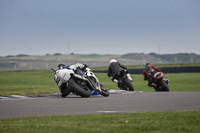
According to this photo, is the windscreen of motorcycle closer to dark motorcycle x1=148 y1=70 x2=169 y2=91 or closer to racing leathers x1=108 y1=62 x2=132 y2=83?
racing leathers x1=108 y1=62 x2=132 y2=83

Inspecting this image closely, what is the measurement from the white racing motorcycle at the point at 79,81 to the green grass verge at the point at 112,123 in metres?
4.83

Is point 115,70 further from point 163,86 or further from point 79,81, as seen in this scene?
point 79,81

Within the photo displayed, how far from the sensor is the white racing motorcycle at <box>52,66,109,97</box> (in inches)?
543

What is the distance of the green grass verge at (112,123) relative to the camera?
23.2ft

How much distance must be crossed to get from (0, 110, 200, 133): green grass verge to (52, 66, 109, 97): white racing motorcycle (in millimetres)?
4829

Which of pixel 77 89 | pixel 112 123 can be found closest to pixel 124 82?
pixel 77 89

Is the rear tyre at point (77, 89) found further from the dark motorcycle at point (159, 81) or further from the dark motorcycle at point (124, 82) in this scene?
the dark motorcycle at point (159, 81)

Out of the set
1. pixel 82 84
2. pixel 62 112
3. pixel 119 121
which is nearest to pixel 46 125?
pixel 119 121

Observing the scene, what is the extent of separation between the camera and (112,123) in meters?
7.79

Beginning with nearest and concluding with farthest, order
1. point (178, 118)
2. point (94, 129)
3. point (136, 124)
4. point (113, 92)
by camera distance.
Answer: point (94, 129), point (136, 124), point (178, 118), point (113, 92)

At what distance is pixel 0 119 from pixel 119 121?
239cm

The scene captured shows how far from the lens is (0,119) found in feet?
28.5

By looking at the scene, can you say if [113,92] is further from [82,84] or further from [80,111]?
[80,111]

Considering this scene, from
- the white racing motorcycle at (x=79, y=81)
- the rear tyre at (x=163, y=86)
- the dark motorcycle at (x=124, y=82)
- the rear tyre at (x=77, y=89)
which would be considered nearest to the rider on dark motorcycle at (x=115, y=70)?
the dark motorcycle at (x=124, y=82)
